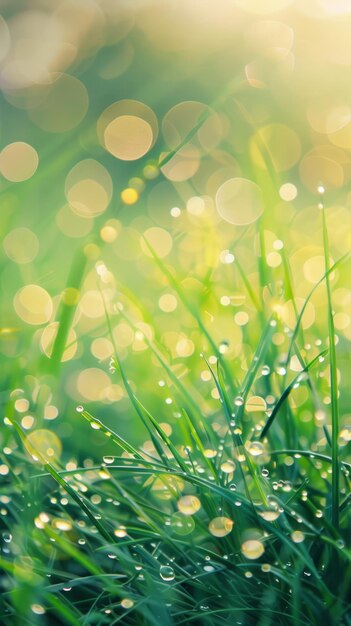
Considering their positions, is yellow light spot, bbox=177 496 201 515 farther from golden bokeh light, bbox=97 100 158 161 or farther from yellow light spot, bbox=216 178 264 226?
golden bokeh light, bbox=97 100 158 161

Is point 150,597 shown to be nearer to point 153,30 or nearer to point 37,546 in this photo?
point 37,546

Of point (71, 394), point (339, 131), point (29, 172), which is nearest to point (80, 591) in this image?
point (71, 394)

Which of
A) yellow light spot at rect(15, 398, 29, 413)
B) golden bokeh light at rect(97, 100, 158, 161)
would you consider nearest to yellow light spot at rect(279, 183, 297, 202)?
yellow light spot at rect(15, 398, 29, 413)

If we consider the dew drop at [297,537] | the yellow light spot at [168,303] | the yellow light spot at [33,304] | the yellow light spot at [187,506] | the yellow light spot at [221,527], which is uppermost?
the dew drop at [297,537]

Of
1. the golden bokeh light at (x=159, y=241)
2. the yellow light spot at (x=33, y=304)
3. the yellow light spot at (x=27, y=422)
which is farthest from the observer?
the golden bokeh light at (x=159, y=241)

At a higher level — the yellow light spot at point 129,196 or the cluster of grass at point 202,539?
the yellow light spot at point 129,196

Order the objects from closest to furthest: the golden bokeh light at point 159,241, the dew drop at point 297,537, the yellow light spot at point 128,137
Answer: the dew drop at point 297,537
the golden bokeh light at point 159,241
the yellow light spot at point 128,137

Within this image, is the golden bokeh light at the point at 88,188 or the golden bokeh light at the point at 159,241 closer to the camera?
the golden bokeh light at the point at 159,241

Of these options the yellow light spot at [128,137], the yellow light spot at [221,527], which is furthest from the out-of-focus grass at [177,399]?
the yellow light spot at [128,137]

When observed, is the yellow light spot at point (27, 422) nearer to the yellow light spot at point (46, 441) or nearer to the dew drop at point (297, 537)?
the yellow light spot at point (46, 441)
